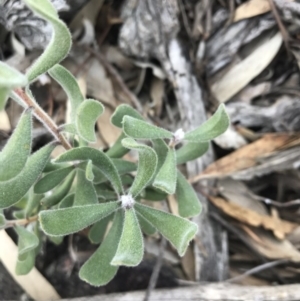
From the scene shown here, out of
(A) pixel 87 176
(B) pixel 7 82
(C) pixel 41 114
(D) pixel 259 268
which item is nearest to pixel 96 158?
(A) pixel 87 176

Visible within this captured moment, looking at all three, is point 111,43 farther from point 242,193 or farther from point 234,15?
point 242,193

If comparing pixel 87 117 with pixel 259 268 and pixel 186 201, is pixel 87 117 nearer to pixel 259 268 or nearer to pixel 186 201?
pixel 186 201

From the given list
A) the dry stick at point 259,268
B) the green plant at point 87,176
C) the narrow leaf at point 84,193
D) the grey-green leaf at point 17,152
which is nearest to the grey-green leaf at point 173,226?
the green plant at point 87,176

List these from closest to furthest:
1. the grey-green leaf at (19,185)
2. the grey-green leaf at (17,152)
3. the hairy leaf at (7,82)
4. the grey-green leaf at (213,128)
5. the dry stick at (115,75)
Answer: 1. the hairy leaf at (7,82)
2. the grey-green leaf at (17,152)
3. the grey-green leaf at (19,185)
4. the grey-green leaf at (213,128)
5. the dry stick at (115,75)

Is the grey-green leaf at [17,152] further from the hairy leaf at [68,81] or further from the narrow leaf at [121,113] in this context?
the narrow leaf at [121,113]

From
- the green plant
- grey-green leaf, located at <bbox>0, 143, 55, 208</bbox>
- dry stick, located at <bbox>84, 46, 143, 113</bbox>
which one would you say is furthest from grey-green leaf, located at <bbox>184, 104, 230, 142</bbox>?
dry stick, located at <bbox>84, 46, 143, 113</bbox>

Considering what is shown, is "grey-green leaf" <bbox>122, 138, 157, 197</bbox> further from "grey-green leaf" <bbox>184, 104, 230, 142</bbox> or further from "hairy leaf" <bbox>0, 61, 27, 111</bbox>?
"hairy leaf" <bbox>0, 61, 27, 111</bbox>
